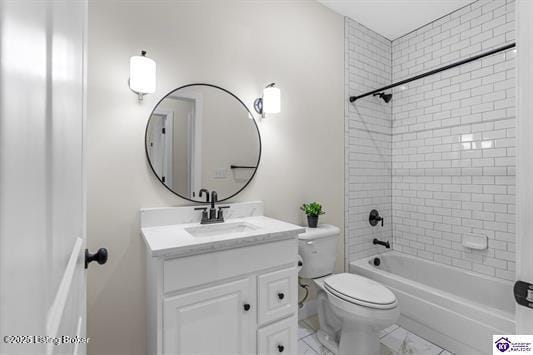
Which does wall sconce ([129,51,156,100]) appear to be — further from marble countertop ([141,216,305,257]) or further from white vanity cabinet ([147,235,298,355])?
white vanity cabinet ([147,235,298,355])

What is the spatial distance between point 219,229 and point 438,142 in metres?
2.25

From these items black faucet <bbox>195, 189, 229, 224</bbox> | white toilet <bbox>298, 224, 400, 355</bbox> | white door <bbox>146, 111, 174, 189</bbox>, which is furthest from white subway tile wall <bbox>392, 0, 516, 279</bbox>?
white door <bbox>146, 111, 174, 189</bbox>

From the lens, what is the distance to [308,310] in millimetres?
2119

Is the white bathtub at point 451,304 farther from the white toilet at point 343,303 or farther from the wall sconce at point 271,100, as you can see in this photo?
the wall sconce at point 271,100

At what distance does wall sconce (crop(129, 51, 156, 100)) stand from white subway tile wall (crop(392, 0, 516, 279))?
2496mm

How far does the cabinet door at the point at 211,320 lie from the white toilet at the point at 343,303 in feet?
2.13

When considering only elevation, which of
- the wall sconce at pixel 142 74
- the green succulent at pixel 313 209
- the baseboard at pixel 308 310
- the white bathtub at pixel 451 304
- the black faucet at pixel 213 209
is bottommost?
the baseboard at pixel 308 310

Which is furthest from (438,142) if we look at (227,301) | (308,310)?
(227,301)

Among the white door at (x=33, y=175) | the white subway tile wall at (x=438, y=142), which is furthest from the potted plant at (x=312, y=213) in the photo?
the white door at (x=33, y=175)

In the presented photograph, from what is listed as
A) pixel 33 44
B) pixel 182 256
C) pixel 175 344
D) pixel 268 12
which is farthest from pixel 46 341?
pixel 268 12

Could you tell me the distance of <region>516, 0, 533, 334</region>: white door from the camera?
631 mm

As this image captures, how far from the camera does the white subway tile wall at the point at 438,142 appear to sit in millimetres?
2016

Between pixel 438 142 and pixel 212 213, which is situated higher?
pixel 438 142

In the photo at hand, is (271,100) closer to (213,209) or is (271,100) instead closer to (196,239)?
(213,209)
